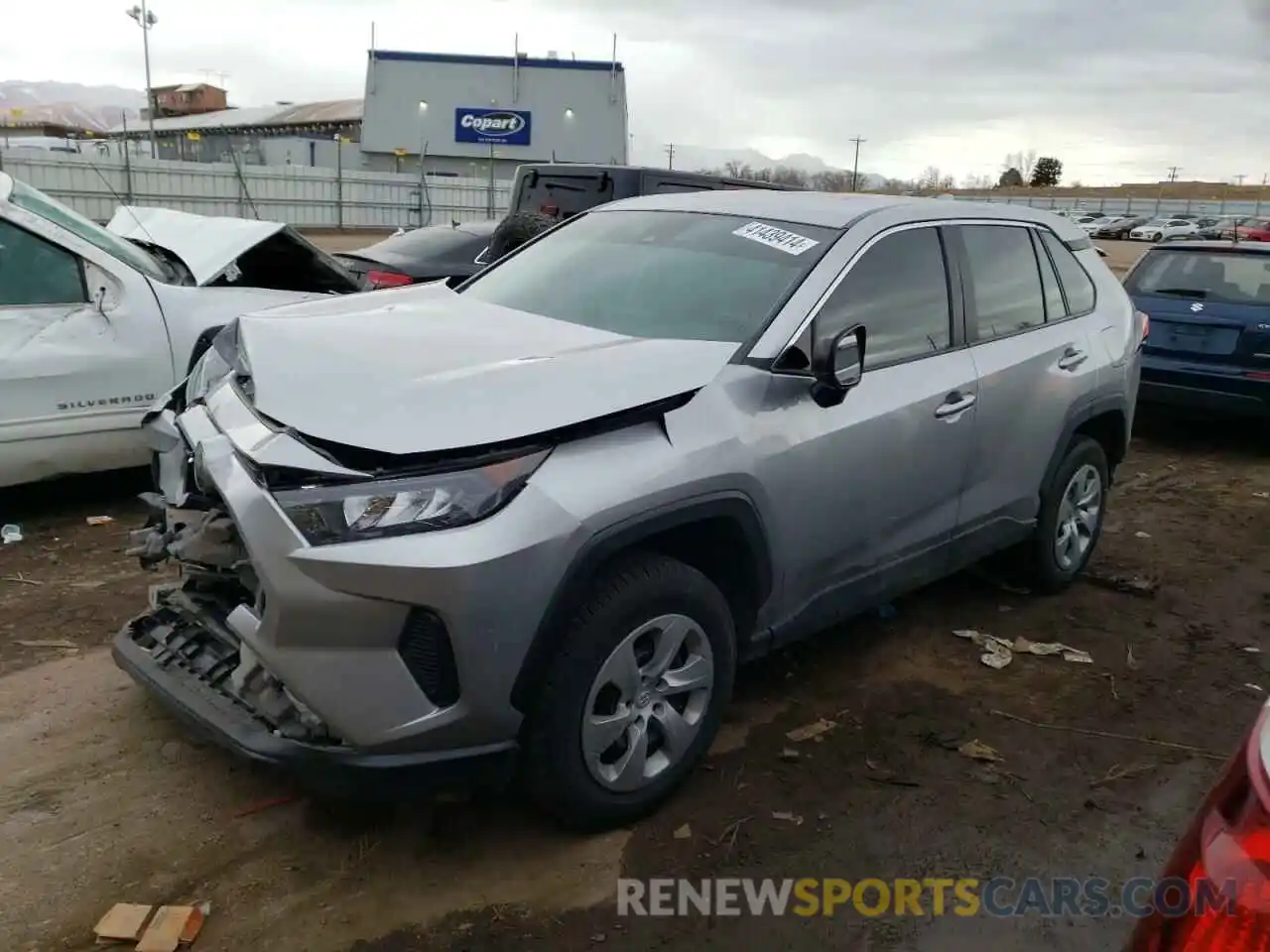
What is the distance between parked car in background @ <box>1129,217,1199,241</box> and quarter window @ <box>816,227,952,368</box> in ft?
167

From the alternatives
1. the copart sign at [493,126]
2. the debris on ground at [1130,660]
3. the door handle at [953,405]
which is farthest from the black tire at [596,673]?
the copart sign at [493,126]

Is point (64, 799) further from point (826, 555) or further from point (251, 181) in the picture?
point (251, 181)

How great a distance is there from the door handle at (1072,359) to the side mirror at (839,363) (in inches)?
66.2

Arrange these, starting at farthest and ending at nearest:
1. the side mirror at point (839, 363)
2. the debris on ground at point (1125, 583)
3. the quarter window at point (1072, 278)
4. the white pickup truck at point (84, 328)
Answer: the debris on ground at point (1125, 583) < the white pickup truck at point (84, 328) < the quarter window at point (1072, 278) < the side mirror at point (839, 363)

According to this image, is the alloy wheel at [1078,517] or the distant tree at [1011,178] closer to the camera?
the alloy wheel at [1078,517]

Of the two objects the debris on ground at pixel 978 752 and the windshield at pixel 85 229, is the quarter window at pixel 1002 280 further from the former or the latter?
the windshield at pixel 85 229

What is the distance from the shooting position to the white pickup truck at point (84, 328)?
5.02m

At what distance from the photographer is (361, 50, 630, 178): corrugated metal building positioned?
146 ft

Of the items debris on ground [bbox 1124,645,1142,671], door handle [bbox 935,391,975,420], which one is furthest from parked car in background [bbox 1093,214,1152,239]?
door handle [bbox 935,391,975,420]

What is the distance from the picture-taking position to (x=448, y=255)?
28.4 feet

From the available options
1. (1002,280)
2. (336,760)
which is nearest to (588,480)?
(336,760)

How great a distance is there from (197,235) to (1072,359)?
485cm

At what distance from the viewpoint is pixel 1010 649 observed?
4.46 m

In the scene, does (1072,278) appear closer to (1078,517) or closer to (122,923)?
(1078,517)
